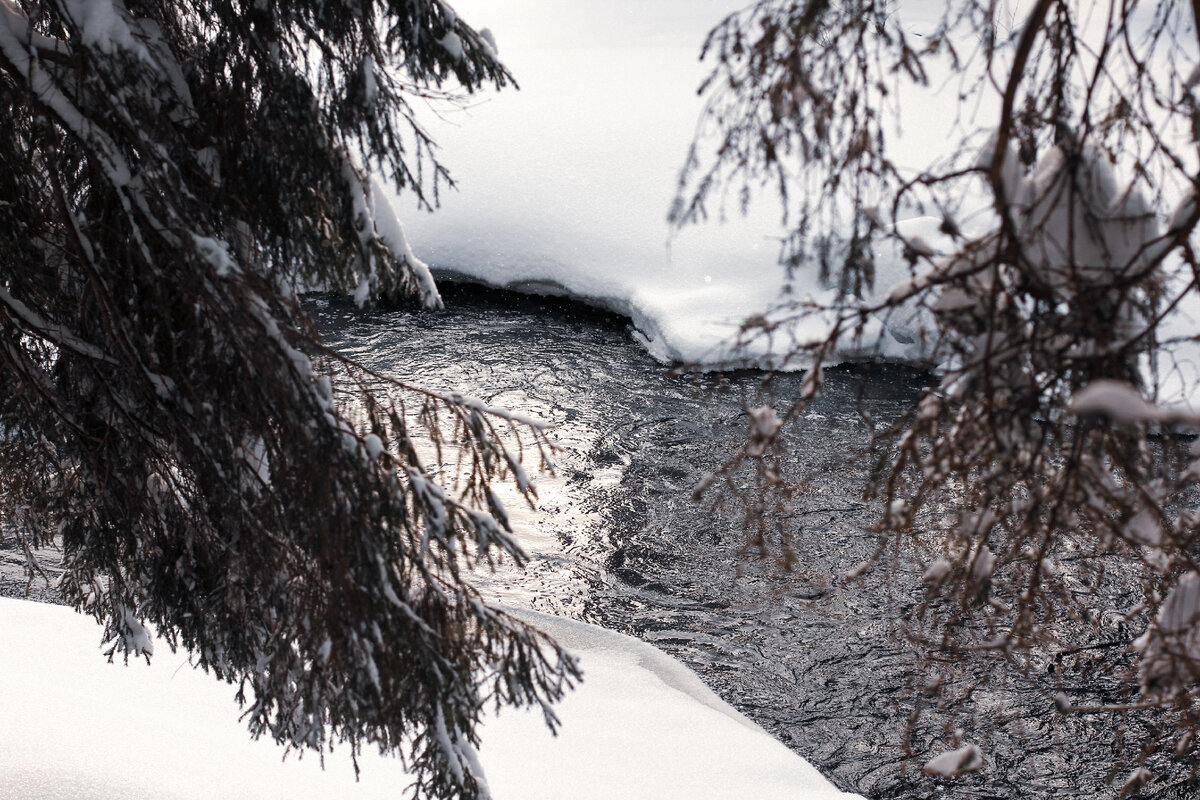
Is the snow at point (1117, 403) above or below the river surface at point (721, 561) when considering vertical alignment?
above

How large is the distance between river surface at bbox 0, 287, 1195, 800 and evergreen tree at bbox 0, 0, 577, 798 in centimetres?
164

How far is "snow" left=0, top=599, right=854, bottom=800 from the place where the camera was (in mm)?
4891

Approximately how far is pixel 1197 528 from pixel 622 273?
40.2 feet

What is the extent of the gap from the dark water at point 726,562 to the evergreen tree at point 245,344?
162 cm

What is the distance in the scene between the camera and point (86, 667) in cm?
617

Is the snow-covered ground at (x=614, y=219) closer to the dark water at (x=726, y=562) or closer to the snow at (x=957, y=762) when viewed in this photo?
the dark water at (x=726, y=562)

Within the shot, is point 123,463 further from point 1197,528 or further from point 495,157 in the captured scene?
point 495,157

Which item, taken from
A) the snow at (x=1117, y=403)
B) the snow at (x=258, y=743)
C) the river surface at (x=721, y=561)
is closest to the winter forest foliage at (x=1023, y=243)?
the snow at (x=1117, y=403)

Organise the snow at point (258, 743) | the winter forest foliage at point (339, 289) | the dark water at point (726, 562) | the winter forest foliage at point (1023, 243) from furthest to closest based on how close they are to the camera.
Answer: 1. the dark water at point (726, 562)
2. the snow at point (258, 743)
3. the winter forest foliage at point (339, 289)
4. the winter forest foliage at point (1023, 243)

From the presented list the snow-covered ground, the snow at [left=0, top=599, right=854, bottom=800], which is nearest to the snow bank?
the snow-covered ground

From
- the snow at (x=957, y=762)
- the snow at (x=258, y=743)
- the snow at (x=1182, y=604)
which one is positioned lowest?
the snow at (x=258, y=743)

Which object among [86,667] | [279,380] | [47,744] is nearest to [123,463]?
[279,380]

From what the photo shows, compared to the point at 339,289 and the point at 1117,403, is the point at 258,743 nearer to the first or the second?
the point at 339,289

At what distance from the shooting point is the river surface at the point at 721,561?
22.4 ft
